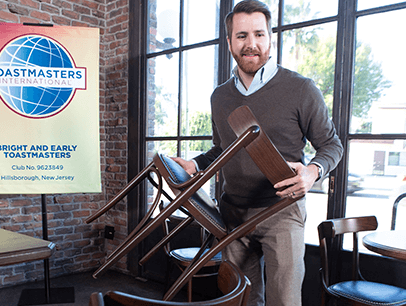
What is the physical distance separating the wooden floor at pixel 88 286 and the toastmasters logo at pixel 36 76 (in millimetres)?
1428

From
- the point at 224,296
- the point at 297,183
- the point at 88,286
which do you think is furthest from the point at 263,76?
the point at 88,286

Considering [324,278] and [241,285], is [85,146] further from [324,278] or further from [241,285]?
[241,285]

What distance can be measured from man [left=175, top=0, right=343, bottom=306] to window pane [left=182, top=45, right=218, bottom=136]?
142 cm

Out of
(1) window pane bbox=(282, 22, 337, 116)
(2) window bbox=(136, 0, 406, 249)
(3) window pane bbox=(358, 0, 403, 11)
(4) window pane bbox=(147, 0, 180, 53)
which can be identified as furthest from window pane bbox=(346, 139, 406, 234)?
(4) window pane bbox=(147, 0, 180, 53)

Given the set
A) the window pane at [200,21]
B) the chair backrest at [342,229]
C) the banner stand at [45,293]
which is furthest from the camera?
the window pane at [200,21]

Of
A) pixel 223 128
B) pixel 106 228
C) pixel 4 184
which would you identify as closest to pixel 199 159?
pixel 223 128

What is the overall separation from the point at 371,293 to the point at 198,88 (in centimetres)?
189

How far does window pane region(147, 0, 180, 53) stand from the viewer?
306 centimetres

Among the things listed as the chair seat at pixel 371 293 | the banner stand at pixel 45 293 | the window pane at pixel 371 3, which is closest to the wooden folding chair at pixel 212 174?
the chair seat at pixel 371 293

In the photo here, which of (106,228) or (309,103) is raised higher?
(309,103)

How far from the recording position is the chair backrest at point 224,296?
55cm

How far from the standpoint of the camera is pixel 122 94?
339cm

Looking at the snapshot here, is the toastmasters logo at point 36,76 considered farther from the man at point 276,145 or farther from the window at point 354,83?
the man at point 276,145

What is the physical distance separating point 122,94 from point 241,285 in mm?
2984
